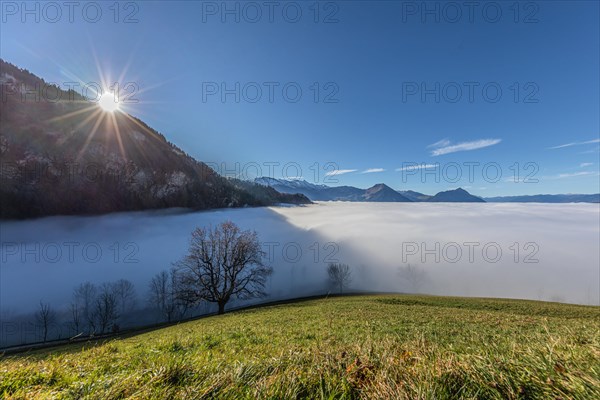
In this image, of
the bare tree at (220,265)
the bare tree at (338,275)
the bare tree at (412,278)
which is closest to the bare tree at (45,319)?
the bare tree at (220,265)

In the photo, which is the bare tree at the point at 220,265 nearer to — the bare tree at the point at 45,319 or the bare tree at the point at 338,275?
the bare tree at the point at 338,275

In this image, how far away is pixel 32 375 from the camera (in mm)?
2912

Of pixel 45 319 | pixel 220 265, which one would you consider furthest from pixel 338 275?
pixel 45 319

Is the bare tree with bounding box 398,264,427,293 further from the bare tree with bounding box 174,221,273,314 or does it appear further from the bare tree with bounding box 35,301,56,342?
the bare tree with bounding box 35,301,56,342

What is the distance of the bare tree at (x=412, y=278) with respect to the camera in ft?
495

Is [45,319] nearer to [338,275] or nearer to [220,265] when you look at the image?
[220,265]

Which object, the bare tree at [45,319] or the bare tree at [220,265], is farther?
the bare tree at [45,319]

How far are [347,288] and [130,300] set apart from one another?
17765cm

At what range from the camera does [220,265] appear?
152 ft

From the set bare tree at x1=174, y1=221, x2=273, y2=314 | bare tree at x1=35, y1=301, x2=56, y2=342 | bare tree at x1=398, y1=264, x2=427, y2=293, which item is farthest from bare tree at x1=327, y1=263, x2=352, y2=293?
bare tree at x1=35, y1=301, x2=56, y2=342

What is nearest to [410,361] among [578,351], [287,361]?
[287,361]

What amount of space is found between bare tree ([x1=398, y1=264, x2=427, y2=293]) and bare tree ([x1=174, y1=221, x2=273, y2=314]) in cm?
13232

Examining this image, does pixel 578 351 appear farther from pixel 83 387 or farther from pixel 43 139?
pixel 43 139

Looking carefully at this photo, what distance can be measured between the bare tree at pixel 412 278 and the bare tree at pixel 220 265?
132320 millimetres
